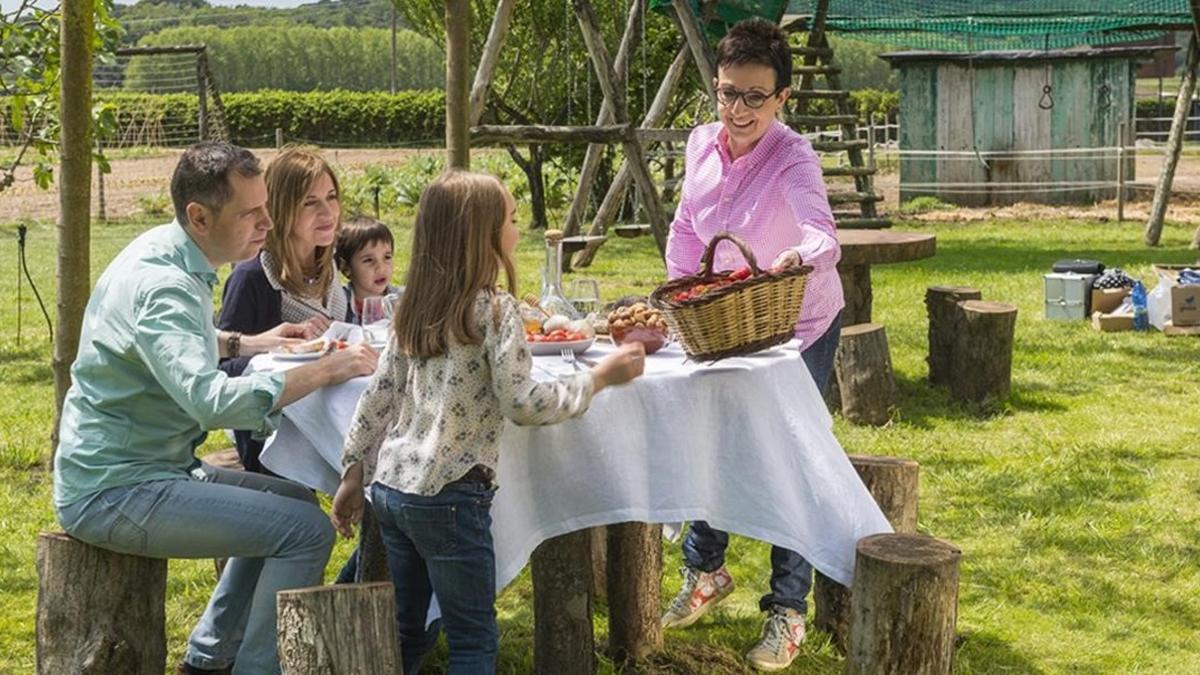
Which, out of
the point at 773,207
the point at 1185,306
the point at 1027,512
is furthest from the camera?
the point at 1185,306

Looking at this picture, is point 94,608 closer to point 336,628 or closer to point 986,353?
point 336,628

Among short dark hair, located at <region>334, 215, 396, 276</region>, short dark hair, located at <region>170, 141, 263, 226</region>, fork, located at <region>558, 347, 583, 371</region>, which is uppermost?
short dark hair, located at <region>170, 141, 263, 226</region>

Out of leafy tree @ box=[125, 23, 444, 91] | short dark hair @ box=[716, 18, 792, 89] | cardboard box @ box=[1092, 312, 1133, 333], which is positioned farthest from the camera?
leafy tree @ box=[125, 23, 444, 91]

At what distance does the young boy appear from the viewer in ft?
16.6

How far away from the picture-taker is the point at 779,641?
476 cm

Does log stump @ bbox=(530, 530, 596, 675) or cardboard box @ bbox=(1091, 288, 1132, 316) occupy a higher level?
cardboard box @ bbox=(1091, 288, 1132, 316)

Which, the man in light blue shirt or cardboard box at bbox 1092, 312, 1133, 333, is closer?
the man in light blue shirt

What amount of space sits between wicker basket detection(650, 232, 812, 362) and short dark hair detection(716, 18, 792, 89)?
0.81 metres

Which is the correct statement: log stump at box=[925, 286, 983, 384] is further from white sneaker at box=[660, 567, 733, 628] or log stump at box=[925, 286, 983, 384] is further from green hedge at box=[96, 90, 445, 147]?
green hedge at box=[96, 90, 445, 147]

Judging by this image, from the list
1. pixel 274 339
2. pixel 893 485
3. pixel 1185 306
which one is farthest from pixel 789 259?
pixel 1185 306

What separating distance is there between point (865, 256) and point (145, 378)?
18.4 ft

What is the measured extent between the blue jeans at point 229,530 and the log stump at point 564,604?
0.57m

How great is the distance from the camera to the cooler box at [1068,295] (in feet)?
37.3

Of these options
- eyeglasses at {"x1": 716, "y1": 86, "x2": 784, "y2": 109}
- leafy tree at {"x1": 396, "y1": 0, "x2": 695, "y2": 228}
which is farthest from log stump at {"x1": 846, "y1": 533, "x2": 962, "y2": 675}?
leafy tree at {"x1": 396, "y1": 0, "x2": 695, "y2": 228}
